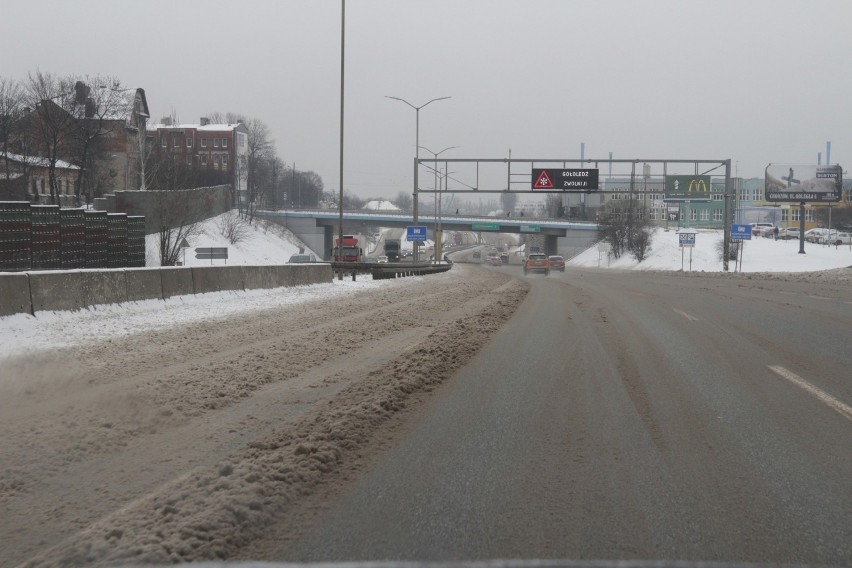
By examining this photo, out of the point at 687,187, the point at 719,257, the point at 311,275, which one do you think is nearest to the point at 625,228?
the point at 719,257

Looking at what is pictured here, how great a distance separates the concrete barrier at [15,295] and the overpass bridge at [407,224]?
88646mm

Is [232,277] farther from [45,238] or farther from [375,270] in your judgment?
[375,270]

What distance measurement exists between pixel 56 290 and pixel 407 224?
97.2m

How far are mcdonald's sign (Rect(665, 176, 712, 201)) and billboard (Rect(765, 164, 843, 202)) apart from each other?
2388cm

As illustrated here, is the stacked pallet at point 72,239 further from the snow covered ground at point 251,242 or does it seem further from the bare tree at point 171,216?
the snow covered ground at point 251,242

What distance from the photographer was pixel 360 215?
11281 centimetres

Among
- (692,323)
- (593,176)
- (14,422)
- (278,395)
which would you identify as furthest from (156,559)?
(593,176)

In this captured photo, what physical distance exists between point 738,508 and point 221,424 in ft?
14.8

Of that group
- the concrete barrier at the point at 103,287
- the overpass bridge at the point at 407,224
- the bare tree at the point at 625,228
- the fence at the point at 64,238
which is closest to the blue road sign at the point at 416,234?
the bare tree at the point at 625,228

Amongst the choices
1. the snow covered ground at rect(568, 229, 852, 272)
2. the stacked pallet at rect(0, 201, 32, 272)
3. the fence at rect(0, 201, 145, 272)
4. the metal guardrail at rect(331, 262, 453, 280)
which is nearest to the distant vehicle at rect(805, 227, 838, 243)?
the snow covered ground at rect(568, 229, 852, 272)

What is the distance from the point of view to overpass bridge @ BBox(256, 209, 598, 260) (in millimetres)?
103062

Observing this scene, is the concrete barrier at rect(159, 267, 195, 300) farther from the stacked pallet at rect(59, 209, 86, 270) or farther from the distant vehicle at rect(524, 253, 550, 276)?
the distant vehicle at rect(524, 253, 550, 276)

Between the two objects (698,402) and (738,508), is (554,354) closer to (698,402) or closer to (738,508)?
(698,402)

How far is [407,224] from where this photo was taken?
113m
